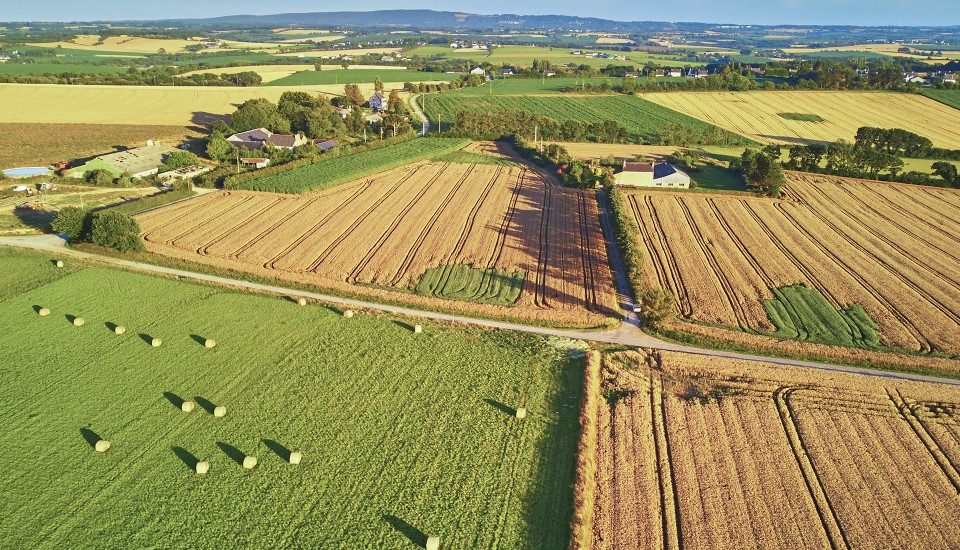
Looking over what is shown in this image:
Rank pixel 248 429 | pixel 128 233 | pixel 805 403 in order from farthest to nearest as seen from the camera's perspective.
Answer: pixel 128 233 < pixel 805 403 < pixel 248 429

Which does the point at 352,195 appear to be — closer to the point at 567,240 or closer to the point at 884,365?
the point at 567,240

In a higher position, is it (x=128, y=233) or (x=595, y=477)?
(x=128, y=233)

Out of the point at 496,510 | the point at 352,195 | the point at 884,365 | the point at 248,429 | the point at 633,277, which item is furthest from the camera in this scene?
the point at 352,195

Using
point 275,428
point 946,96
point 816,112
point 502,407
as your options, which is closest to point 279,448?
point 275,428

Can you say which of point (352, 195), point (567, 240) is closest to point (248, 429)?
point (567, 240)

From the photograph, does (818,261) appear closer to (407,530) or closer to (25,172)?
(407,530)

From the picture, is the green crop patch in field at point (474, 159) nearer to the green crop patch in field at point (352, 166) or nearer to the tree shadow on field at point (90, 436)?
the green crop patch in field at point (352, 166)

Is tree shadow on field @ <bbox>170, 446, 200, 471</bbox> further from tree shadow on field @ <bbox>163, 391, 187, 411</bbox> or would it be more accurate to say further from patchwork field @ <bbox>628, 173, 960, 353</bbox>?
patchwork field @ <bbox>628, 173, 960, 353</bbox>
